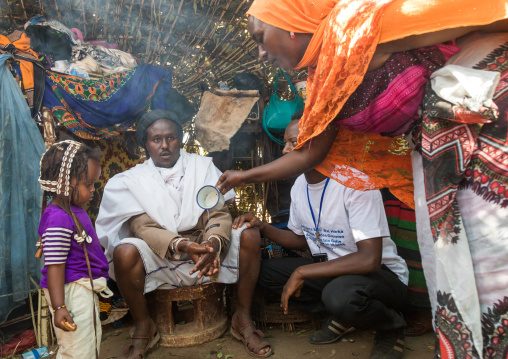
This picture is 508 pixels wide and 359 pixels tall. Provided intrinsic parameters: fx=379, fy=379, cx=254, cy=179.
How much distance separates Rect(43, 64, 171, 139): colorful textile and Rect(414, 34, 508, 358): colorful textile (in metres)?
2.79

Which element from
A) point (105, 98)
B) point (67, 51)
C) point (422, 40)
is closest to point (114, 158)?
point (105, 98)

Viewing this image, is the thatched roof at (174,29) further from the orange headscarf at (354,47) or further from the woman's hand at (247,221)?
the orange headscarf at (354,47)

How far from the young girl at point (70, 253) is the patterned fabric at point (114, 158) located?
1842mm

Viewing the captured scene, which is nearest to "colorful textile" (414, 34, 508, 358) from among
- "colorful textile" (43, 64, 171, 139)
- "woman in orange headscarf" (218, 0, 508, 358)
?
"woman in orange headscarf" (218, 0, 508, 358)

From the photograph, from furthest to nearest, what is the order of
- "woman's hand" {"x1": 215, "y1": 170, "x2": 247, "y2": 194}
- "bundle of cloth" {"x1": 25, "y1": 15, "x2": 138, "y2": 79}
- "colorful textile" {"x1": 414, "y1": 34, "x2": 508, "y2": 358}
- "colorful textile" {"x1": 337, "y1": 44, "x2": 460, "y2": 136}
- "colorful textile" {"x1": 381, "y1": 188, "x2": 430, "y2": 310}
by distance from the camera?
"bundle of cloth" {"x1": 25, "y1": 15, "x2": 138, "y2": 79}
"colorful textile" {"x1": 381, "y1": 188, "x2": 430, "y2": 310}
"woman's hand" {"x1": 215, "y1": 170, "x2": 247, "y2": 194}
"colorful textile" {"x1": 337, "y1": 44, "x2": 460, "y2": 136}
"colorful textile" {"x1": 414, "y1": 34, "x2": 508, "y2": 358}

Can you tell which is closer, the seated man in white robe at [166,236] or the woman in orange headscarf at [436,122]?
the woman in orange headscarf at [436,122]

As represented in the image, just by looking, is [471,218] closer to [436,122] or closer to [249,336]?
[436,122]

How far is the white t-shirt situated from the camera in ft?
8.12

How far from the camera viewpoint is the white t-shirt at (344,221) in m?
2.47

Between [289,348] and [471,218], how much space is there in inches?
77.3

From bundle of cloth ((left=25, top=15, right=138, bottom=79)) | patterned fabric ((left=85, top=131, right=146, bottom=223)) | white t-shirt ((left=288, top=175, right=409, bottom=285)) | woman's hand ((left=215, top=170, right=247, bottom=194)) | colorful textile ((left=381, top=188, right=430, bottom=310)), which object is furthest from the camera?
patterned fabric ((left=85, top=131, right=146, bottom=223))

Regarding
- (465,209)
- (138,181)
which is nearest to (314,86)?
(465,209)

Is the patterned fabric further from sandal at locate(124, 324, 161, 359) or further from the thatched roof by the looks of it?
sandal at locate(124, 324, 161, 359)

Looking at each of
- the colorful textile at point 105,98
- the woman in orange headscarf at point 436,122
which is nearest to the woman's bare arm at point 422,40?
the woman in orange headscarf at point 436,122
